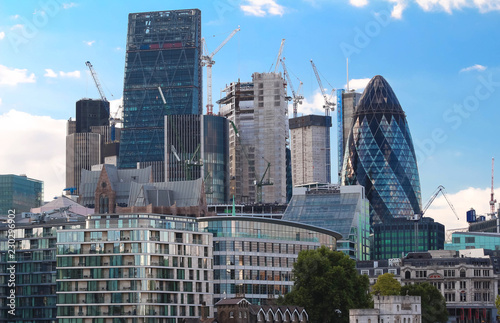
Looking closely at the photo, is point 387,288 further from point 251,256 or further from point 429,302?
point 251,256

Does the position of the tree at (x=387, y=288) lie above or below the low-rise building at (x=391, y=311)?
above

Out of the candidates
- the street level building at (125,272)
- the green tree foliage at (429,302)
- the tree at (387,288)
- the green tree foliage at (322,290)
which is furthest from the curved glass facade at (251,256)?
the green tree foliage at (429,302)

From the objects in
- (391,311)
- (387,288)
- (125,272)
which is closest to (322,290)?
(391,311)

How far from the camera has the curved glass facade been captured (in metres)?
180

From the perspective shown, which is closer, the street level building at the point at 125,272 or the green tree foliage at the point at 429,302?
the street level building at the point at 125,272

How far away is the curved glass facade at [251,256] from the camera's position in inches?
7101

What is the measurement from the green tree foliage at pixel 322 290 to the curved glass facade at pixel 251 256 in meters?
9.72

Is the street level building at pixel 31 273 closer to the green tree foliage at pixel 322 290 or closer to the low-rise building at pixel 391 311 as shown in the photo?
the green tree foliage at pixel 322 290

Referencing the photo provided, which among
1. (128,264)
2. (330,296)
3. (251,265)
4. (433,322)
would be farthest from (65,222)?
(433,322)

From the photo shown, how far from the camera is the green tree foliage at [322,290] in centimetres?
17062

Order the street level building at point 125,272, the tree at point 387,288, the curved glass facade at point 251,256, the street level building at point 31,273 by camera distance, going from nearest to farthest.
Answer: the street level building at point 125,272 < the street level building at point 31,273 < the curved glass facade at point 251,256 < the tree at point 387,288

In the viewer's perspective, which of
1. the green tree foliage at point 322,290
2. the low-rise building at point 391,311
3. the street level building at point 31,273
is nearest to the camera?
the low-rise building at point 391,311

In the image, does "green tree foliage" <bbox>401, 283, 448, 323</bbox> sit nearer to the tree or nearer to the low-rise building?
the tree

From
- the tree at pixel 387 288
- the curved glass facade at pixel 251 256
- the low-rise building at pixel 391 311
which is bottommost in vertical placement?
the low-rise building at pixel 391 311
